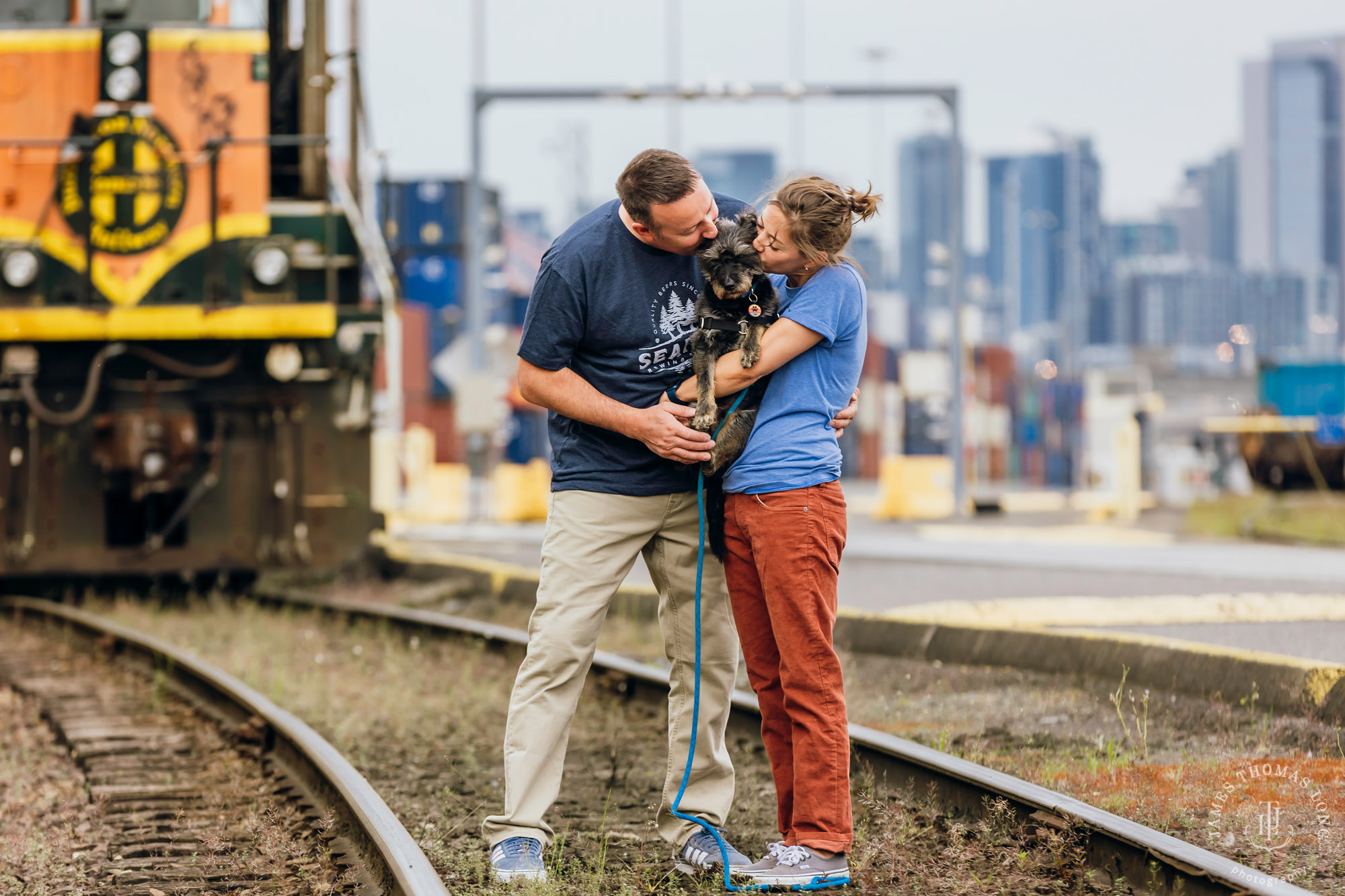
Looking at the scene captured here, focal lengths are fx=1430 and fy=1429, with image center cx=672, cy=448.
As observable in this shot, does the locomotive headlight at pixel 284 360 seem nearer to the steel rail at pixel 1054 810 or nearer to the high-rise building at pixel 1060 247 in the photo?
the steel rail at pixel 1054 810

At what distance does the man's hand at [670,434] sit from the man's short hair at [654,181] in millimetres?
438

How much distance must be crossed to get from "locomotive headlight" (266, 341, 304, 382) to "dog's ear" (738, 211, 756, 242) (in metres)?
5.73

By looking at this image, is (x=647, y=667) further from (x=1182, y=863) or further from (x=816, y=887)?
(x=1182, y=863)

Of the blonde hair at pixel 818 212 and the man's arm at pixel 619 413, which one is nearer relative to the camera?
the blonde hair at pixel 818 212

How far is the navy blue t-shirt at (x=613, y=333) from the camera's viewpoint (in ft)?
11.3

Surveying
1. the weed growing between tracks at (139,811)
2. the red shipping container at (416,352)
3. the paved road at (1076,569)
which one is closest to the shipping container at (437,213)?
the red shipping container at (416,352)

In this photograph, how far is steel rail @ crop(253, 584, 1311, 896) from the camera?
2885 millimetres

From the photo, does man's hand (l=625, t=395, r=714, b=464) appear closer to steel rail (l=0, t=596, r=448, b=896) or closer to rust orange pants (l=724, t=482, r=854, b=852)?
rust orange pants (l=724, t=482, r=854, b=852)

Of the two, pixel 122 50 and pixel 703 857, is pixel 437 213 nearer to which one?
pixel 122 50

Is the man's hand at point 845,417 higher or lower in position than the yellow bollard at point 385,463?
higher

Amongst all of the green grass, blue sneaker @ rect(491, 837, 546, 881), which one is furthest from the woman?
the green grass

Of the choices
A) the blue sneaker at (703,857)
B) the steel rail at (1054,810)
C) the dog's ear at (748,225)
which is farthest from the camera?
the blue sneaker at (703,857)

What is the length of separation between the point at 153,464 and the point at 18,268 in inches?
55.1

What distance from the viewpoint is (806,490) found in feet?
10.9
